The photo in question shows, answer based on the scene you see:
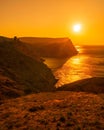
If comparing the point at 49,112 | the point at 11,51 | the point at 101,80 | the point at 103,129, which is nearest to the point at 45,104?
the point at 49,112

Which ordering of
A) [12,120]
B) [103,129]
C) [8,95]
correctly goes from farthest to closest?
1. [8,95]
2. [12,120]
3. [103,129]

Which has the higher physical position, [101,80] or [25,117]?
[101,80]

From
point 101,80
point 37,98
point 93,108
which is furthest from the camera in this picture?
point 101,80

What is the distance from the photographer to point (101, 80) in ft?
88.3

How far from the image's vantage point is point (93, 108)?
13.8 meters

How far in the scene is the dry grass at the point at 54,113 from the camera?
11.6 metres

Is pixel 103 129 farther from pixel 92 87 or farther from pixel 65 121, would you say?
pixel 92 87

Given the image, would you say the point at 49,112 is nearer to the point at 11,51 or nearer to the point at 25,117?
the point at 25,117

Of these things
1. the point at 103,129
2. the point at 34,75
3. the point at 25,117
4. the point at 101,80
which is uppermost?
the point at 34,75

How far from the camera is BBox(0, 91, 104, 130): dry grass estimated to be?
1164cm

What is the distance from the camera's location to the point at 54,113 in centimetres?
1320

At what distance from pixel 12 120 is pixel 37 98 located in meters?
4.54

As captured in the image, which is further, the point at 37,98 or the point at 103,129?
the point at 37,98

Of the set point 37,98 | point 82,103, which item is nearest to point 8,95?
point 37,98
